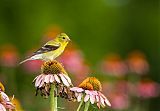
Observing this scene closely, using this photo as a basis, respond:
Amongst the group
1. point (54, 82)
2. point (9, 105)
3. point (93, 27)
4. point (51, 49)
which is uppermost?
point (93, 27)

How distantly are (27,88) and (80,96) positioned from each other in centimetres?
755

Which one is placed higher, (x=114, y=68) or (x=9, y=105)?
(x=114, y=68)

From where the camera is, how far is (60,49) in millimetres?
4848

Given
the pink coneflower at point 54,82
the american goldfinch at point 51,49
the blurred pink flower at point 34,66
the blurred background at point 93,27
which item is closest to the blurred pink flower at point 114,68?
the blurred pink flower at point 34,66

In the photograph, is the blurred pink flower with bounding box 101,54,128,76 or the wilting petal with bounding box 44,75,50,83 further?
the blurred pink flower with bounding box 101,54,128,76

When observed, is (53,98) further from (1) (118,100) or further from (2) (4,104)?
(1) (118,100)

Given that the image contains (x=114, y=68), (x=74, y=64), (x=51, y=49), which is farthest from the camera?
(x=114, y=68)

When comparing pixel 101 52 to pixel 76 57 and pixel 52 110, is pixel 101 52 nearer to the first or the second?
pixel 76 57

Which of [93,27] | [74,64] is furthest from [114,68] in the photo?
[93,27]

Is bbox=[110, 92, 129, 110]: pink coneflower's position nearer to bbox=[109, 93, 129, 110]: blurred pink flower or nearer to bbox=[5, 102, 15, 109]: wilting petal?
bbox=[109, 93, 129, 110]: blurred pink flower

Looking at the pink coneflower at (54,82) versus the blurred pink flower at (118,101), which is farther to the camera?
the blurred pink flower at (118,101)

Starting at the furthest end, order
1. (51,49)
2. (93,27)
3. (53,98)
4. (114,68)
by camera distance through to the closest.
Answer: (93,27) → (114,68) → (51,49) → (53,98)

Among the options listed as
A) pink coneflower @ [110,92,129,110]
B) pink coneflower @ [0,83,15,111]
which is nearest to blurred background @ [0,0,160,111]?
pink coneflower @ [110,92,129,110]

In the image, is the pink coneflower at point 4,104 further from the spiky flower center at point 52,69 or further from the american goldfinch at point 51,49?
the american goldfinch at point 51,49
